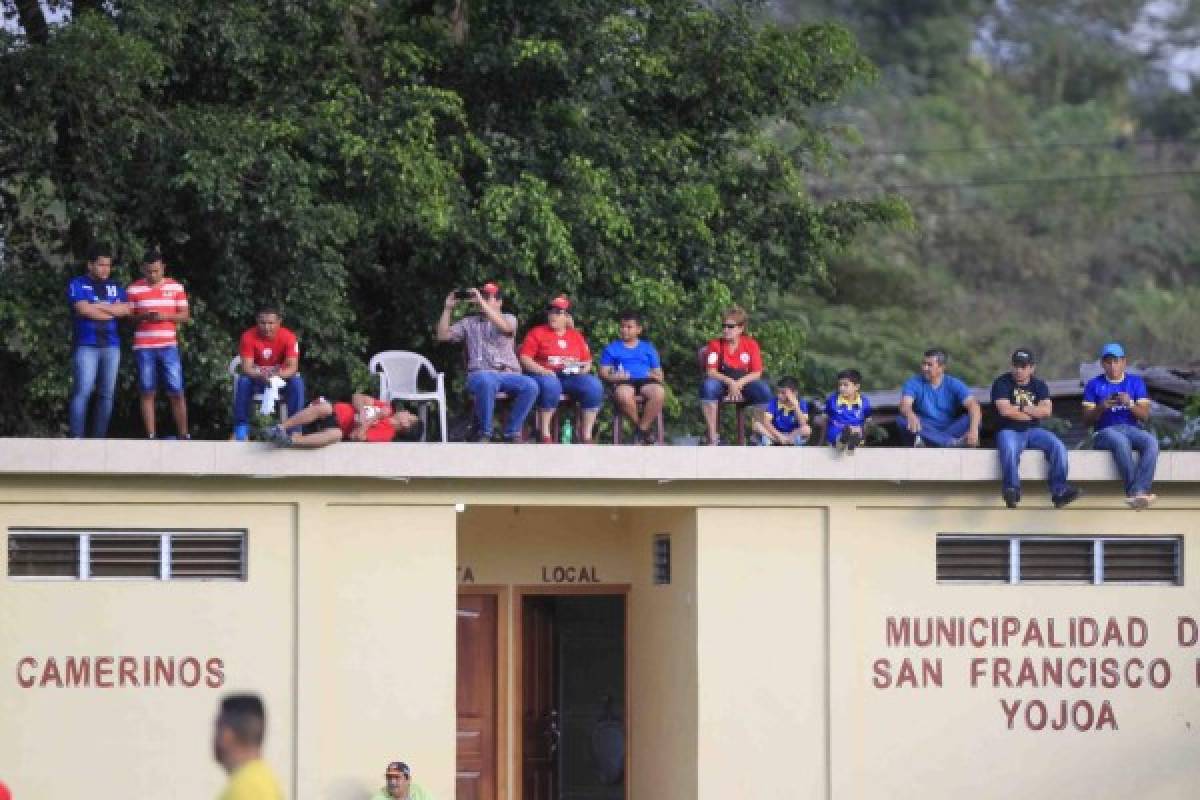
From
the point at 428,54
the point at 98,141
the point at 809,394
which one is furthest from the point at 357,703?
the point at 809,394

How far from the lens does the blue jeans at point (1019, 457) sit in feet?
62.4

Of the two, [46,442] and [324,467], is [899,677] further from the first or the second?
[46,442]

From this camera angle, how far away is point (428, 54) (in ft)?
78.5

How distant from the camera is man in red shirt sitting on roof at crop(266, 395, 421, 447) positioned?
18078 mm

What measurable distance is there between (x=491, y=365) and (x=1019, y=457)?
4341 millimetres

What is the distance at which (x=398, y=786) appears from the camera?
17.7 meters

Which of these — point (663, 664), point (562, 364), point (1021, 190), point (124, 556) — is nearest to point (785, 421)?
point (562, 364)

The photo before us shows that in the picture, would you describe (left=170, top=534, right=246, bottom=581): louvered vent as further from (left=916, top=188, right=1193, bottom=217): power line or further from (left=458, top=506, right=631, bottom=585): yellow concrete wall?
(left=916, top=188, right=1193, bottom=217): power line

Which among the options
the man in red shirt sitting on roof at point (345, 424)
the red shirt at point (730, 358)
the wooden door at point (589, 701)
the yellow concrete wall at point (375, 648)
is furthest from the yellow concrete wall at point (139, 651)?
the red shirt at point (730, 358)

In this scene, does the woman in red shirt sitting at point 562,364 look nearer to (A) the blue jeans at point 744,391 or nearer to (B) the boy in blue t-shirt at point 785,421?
(A) the blue jeans at point 744,391

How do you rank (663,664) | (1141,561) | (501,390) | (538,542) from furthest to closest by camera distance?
(538,542)
(663,664)
(1141,561)
(501,390)

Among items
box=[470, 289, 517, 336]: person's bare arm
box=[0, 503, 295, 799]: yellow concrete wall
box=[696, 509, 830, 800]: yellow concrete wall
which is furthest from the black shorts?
box=[0, 503, 295, 799]: yellow concrete wall

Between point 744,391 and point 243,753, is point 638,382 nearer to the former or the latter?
point 744,391

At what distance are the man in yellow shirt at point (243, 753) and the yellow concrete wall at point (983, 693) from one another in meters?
9.85
